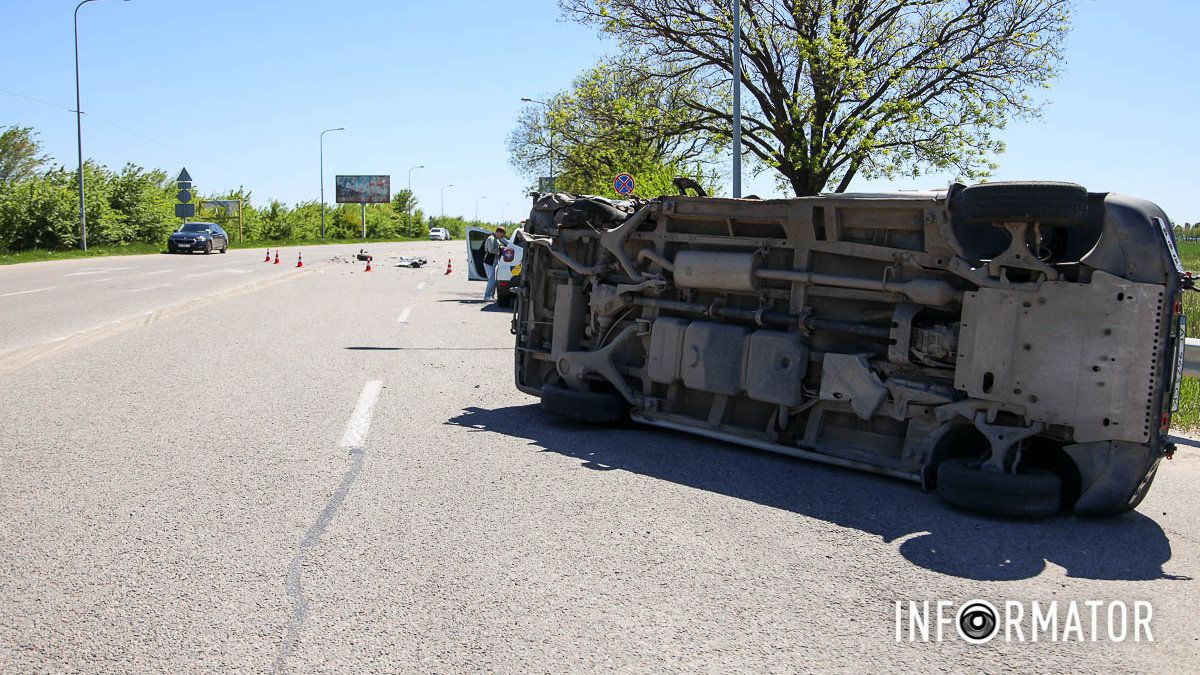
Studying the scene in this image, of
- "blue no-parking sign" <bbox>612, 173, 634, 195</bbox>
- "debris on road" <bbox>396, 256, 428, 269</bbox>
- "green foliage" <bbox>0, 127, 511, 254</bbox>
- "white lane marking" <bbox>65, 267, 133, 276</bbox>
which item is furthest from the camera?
"green foliage" <bbox>0, 127, 511, 254</bbox>

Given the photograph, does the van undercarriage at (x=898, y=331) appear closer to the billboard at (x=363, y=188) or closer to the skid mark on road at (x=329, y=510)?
the skid mark on road at (x=329, y=510)

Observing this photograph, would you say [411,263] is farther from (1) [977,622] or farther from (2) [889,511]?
(1) [977,622]

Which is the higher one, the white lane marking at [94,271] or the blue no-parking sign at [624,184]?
the blue no-parking sign at [624,184]

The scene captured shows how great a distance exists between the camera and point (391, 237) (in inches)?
4107

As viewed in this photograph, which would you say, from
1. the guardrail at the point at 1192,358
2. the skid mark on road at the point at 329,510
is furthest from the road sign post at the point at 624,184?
the guardrail at the point at 1192,358

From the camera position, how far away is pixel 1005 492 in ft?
17.2

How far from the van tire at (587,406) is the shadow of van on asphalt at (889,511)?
12 centimetres

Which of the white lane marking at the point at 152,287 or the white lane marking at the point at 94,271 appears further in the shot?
the white lane marking at the point at 94,271

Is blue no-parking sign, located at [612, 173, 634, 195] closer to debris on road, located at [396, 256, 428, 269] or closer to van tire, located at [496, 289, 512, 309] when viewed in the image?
van tire, located at [496, 289, 512, 309]

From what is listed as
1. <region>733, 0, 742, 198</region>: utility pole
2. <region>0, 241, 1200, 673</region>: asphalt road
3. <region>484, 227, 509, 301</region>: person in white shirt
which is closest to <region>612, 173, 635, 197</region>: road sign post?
<region>733, 0, 742, 198</region>: utility pole

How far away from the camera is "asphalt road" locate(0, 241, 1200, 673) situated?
3575 millimetres

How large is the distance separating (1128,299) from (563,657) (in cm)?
356

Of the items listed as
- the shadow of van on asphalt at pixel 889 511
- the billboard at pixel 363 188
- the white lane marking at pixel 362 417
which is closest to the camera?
the shadow of van on asphalt at pixel 889 511

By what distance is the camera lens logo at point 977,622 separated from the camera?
3.77 meters
